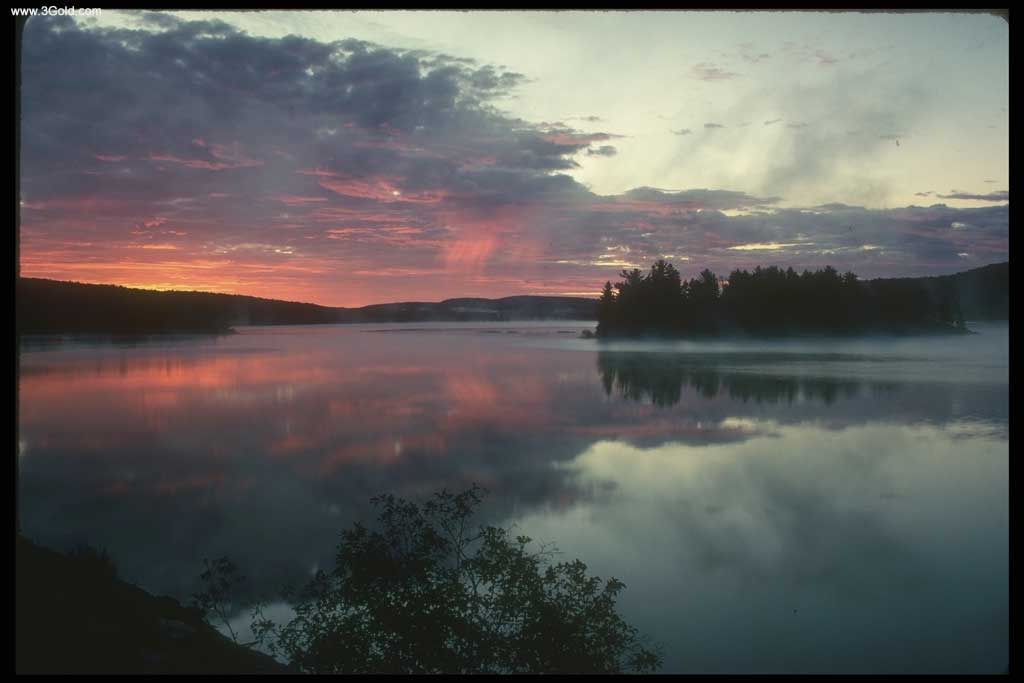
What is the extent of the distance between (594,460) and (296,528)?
5373 millimetres

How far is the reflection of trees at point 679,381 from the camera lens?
1329 cm

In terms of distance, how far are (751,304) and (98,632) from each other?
10.7m

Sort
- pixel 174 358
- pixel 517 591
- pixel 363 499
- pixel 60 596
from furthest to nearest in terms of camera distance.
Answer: pixel 174 358 → pixel 363 499 → pixel 517 591 → pixel 60 596

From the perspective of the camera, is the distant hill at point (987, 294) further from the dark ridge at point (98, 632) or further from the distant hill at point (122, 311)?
the distant hill at point (122, 311)

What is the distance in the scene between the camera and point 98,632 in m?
3.89

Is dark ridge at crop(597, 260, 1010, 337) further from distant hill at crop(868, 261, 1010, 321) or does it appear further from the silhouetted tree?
the silhouetted tree

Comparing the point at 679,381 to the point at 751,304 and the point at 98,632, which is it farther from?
the point at 98,632

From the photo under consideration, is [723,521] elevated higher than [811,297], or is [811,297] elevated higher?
[811,297]

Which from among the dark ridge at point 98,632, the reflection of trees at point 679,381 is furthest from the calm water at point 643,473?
the dark ridge at point 98,632

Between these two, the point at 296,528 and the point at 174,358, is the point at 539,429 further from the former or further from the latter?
the point at 174,358

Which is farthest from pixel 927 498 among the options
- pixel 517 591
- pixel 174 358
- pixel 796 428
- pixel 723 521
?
pixel 174 358

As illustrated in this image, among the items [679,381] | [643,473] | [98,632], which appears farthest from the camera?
[679,381]

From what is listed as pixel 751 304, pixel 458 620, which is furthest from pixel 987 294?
pixel 751 304

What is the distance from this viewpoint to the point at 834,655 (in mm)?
7094
